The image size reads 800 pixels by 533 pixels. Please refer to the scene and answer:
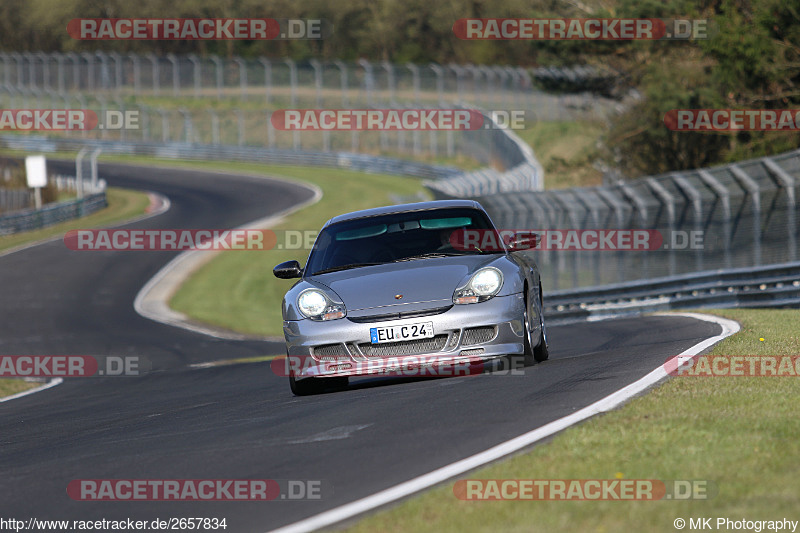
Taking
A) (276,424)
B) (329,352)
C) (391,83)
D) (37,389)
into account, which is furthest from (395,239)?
(391,83)

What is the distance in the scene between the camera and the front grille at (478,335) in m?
9.00

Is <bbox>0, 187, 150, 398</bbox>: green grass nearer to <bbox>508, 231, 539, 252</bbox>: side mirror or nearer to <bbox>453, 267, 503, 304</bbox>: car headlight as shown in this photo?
<bbox>508, 231, 539, 252</bbox>: side mirror

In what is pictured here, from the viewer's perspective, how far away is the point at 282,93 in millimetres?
61938

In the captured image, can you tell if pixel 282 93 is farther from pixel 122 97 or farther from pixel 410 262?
pixel 410 262

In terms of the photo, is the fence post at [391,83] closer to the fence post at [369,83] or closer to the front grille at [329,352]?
the fence post at [369,83]

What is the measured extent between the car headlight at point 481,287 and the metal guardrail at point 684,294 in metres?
8.94

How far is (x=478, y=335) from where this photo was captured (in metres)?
9.04

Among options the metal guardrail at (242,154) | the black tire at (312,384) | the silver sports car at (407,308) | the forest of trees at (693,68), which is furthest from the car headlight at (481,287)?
the metal guardrail at (242,154)

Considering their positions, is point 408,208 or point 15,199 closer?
point 408,208

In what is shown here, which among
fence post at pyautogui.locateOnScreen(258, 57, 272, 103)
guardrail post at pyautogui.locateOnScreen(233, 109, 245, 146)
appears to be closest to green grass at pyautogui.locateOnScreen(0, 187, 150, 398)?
guardrail post at pyautogui.locateOnScreen(233, 109, 245, 146)

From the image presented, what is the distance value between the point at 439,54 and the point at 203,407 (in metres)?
80.6

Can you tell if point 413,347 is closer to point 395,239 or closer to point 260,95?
point 395,239

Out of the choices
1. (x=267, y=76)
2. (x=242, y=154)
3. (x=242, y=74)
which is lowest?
(x=242, y=154)

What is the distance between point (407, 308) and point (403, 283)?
288mm
